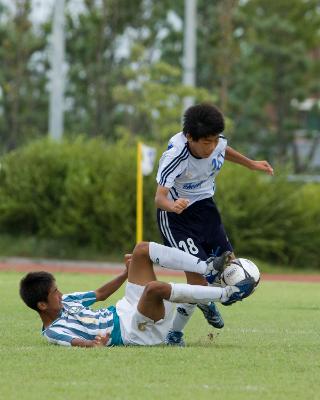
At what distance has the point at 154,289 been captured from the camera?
963cm

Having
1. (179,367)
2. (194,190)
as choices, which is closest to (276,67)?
(194,190)

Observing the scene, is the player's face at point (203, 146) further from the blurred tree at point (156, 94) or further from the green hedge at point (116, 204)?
the blurred tree at point (156, 94)

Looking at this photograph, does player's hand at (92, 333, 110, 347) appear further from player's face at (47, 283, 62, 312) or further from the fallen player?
player's face at (47, 283, 62, 312)

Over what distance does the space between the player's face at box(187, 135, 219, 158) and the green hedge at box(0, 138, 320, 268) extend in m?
19.2

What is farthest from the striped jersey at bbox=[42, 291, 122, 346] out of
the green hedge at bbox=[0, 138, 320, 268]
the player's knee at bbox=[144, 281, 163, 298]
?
the green hedge at bbox=[0, 138, 320, 268]

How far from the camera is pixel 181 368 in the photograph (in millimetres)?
8594

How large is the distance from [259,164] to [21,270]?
14.9 metres

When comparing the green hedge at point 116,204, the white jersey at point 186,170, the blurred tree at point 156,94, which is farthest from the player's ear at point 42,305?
the blurred tree at point 156,94

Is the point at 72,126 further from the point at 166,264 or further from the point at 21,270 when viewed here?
the point at 166,264

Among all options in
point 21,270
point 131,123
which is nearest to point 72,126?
point 131,123

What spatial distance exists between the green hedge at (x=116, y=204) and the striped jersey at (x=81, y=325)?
768 inches

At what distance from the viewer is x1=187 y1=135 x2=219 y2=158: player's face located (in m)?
10.1

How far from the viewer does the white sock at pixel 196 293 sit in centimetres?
958

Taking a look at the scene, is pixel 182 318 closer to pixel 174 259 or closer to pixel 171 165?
pixel 174 259
